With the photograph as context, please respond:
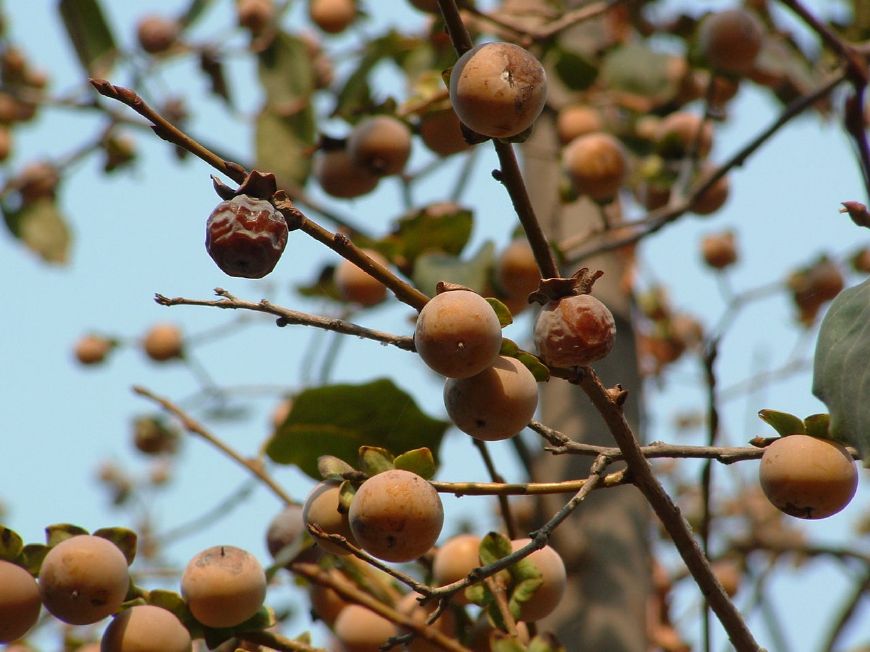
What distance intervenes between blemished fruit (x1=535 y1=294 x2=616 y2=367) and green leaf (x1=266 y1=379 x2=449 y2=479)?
0.42 metres

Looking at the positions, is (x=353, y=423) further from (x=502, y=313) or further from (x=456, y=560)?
(x=502, y=313)

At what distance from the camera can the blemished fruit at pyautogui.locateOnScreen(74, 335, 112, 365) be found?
2457mm

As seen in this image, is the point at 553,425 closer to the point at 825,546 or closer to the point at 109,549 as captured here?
the point at 825,546

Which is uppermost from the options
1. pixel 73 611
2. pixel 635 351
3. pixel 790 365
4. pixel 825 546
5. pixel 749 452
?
pixel 790 365

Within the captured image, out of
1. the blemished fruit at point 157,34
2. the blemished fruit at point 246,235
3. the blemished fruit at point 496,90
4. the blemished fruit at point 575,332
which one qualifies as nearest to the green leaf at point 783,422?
A: the blemished fruit at point 575,332

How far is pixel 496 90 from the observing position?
70 cm

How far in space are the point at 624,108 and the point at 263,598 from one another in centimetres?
124

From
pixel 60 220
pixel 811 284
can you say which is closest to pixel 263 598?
pixel 811 284

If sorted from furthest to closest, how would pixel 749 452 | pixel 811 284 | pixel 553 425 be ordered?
1. pixel 811 284
2. pixel 553 425
3. pixel 749 452

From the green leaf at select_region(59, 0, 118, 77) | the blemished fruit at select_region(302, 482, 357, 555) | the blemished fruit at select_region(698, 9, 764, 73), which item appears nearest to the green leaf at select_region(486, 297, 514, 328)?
the blemished fruit at select_region(302, 482, 357, 555)

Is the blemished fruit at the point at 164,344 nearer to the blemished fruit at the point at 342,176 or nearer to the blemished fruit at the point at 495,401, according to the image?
the blemished fruit at the point at 342,176

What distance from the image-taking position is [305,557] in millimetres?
1055

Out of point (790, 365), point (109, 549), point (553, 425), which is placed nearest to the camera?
point (109, 549)

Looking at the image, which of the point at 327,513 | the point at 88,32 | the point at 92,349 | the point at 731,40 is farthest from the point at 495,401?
the point at 92,349
